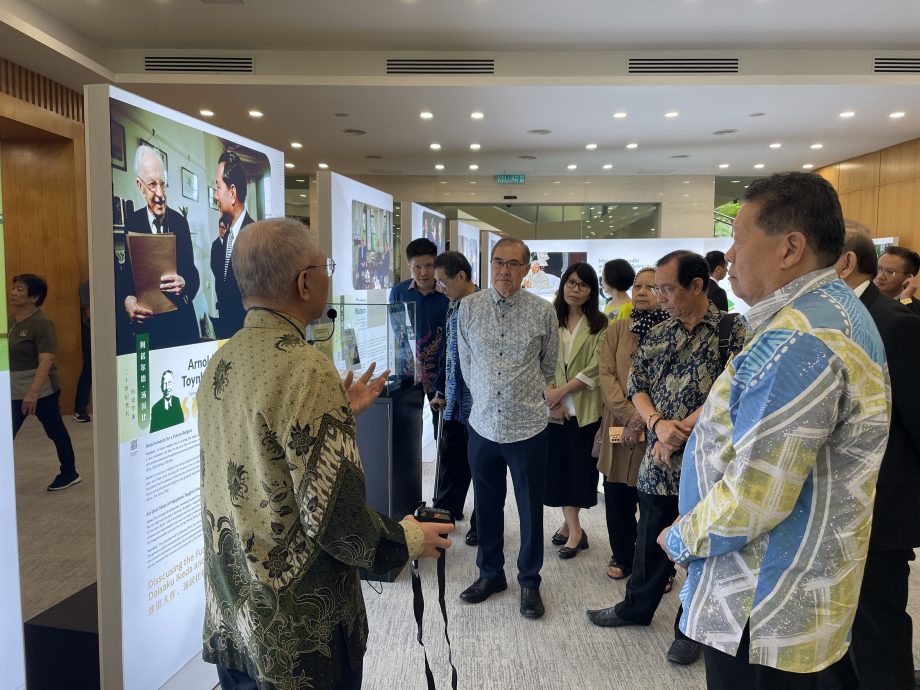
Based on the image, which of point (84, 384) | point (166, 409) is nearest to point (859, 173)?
point (166, 409)

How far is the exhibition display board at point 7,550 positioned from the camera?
1678mm

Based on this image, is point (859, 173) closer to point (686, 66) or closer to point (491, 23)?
point (686, 66)

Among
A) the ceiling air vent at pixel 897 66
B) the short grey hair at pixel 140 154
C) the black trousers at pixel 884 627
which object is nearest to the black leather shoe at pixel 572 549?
the black trousers at pixel 884 627

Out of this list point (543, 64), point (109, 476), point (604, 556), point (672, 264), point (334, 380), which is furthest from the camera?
point (543, 64)

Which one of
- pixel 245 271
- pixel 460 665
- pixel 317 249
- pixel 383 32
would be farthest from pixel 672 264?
pixel 383 32

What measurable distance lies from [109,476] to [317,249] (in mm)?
953

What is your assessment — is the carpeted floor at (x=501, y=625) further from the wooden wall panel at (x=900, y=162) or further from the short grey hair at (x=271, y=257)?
the wooden wall panel at (x=900, y=162)

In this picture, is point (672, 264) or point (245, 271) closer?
point (245, 271)

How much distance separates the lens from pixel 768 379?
106 cm

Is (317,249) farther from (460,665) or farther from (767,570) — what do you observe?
(460,665)

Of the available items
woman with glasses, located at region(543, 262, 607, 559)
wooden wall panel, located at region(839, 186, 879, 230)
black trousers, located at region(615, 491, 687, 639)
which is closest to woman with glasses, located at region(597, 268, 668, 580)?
woman with glasses, located at region(543, 262, 607, 559)

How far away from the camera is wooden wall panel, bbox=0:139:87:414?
7.15 meters

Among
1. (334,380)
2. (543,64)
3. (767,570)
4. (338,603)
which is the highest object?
(543,64)

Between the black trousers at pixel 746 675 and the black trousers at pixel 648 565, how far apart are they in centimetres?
108
